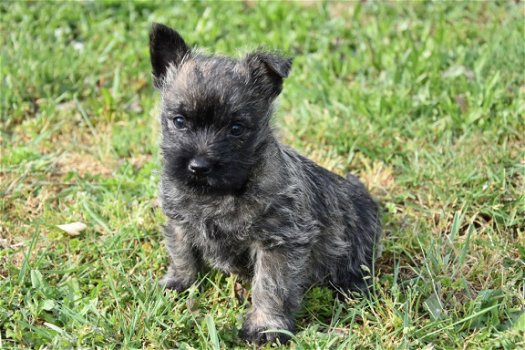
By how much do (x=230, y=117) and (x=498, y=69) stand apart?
349cm

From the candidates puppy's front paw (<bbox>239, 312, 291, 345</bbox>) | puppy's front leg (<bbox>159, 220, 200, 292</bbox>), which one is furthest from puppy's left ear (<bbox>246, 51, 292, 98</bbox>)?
puppy's front paw (<bbox>239, 312, 291, 345</bbox>)

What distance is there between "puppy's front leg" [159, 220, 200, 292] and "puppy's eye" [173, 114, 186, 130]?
667mm

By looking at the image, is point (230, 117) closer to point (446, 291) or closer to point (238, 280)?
point (238, 280)

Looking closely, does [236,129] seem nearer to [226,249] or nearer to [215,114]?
[215,114]

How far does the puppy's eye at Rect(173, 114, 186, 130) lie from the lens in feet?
12.7

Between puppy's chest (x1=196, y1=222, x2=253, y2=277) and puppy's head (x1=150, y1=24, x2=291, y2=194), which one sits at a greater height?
puppy's head (x1=150, y1=24, x2=291, y2=194)

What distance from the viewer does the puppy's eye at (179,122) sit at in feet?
12.7

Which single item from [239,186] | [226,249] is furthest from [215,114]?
[226,249]

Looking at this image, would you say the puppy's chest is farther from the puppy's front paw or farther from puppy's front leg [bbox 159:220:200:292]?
the puppy's front paw

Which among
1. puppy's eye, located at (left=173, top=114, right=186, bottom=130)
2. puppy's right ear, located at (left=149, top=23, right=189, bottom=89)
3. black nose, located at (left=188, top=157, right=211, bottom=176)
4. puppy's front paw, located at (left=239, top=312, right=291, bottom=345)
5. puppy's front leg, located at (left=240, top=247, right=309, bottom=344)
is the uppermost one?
puppy's right ear, located at (left=149, top=23, right=189, bottom=89)

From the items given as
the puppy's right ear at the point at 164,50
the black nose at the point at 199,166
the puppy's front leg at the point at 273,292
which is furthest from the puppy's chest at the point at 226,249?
the puppy's right ear at the point at 164,50

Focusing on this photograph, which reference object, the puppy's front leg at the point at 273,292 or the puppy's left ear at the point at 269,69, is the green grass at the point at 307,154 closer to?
→ the puppy's front leg at the point at 273,292

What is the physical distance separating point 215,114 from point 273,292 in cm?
107

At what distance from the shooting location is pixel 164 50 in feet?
13.8
